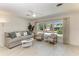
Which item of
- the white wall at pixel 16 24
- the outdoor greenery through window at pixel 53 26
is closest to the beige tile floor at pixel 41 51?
the white wall at pixel 16 24

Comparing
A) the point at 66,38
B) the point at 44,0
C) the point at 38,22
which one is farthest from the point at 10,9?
the point at 66,38

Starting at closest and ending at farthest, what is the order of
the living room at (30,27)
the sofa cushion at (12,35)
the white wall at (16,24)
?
1. the living room at (30,27)
2. the white wall at (16,24)
3. the sofa cushion at (12,35)

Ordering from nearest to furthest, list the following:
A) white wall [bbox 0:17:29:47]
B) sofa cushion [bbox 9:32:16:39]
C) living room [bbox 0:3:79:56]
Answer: living room [bbox 0:3:79:56] < white wall [bbox 0:17:29:47] < sofa cushion [bbox 9:32:16:39]

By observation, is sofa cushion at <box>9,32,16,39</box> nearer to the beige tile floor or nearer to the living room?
the living room

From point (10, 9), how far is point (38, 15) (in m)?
1.02

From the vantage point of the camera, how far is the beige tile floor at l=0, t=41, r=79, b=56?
2.84 m

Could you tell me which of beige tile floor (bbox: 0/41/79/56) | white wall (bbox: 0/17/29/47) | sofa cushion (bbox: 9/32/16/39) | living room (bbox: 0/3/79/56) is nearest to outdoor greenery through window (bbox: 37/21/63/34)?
living room (bbox: 0/3/79/56)

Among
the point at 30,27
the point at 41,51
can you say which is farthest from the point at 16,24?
the point at 41,51

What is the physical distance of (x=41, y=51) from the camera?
314 cm

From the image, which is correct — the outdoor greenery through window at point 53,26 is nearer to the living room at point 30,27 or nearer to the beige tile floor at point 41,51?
the living room at point 30,27

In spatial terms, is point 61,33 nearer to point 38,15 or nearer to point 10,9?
point 38,15

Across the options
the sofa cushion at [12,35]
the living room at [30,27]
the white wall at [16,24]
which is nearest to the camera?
the living room at [30,27]

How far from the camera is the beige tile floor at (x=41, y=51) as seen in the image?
2.84 m

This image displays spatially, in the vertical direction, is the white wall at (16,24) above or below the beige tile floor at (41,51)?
above
